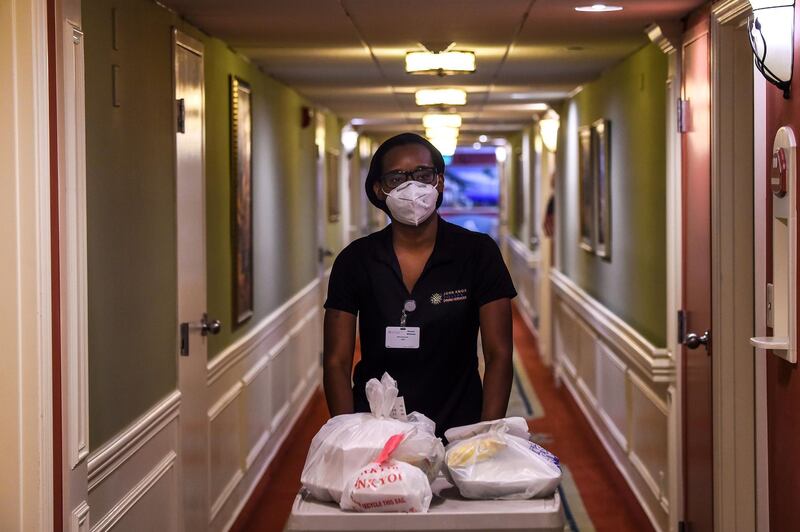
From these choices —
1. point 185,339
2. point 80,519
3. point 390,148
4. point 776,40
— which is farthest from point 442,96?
point 80,519

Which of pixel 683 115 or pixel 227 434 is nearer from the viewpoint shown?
pixel 683 115

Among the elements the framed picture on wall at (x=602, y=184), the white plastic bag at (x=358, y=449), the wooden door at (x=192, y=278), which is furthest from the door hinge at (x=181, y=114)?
the framed picture on wall at (x=602, y=184)

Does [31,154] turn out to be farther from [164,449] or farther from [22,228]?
[164,449]

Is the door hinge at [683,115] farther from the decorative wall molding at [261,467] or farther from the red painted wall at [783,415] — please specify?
the decorative wall molding at [261,467]

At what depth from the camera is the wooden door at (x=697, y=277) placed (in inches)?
171

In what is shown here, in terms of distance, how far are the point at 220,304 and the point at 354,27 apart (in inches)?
55.8

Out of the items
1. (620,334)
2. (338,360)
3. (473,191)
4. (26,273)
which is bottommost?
(620,334)

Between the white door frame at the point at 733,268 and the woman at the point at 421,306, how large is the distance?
1476 millimetres

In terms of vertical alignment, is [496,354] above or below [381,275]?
below


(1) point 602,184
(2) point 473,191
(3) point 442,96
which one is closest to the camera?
(1) point 602,184

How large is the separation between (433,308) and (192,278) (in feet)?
6.81

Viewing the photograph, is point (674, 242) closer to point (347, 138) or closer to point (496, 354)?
point (496, 354)

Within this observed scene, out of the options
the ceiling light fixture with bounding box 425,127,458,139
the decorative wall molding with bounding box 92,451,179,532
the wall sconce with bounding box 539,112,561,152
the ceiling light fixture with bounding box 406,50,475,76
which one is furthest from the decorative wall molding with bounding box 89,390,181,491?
the wall sconce with bounding box 539,112,561,152

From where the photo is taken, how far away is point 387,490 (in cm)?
215
